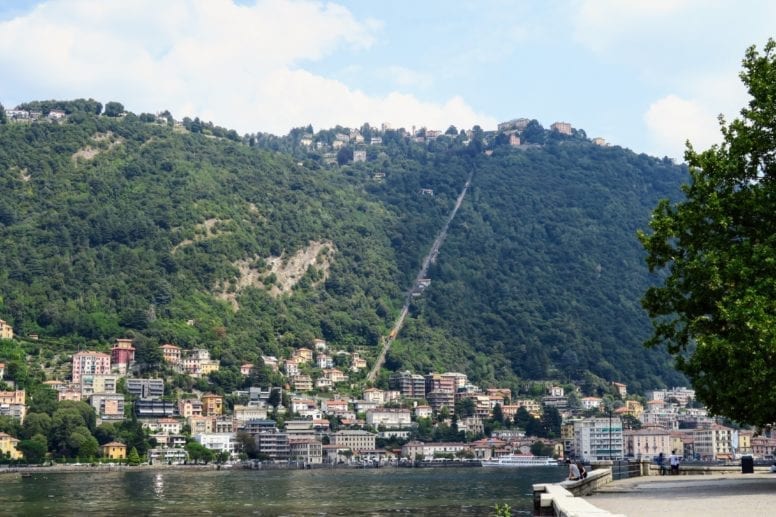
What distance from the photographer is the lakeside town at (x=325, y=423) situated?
164 metres

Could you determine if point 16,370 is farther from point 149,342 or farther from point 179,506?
point 179,506

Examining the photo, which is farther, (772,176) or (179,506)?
(179,506)

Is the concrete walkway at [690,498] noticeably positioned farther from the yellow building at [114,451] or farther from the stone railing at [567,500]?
the yellow building at [114,451]

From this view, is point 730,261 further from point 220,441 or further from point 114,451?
point 220,441

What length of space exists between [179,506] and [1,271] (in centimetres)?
13624

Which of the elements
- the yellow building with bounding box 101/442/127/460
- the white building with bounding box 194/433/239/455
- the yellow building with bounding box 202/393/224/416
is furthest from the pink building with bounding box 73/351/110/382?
the yellow building with bounding box 101/442/127/460

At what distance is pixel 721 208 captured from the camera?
28.7m

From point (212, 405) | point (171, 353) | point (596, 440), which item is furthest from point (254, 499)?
point (596, 440)

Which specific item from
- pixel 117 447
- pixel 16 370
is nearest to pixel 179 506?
pixel 117 447

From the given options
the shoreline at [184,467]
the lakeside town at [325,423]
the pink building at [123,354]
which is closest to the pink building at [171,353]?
the lakeside town at [325,423]

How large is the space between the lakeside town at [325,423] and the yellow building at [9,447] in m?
8.47

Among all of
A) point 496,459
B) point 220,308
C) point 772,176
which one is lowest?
point 496,459

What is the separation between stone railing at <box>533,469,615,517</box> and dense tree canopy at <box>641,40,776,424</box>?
3836mm

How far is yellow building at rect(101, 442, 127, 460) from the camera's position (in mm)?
145125
